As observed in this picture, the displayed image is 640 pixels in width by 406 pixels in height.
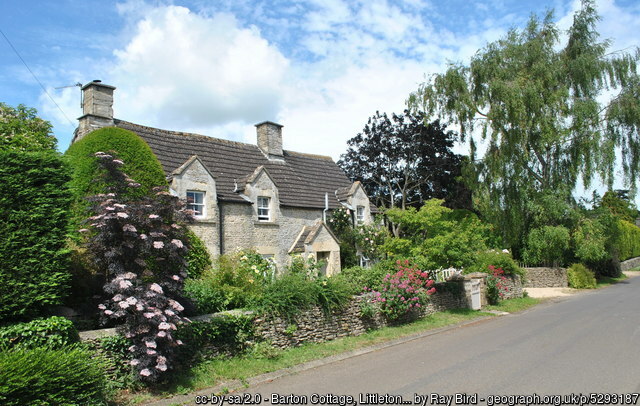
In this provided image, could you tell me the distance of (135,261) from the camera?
841 cm

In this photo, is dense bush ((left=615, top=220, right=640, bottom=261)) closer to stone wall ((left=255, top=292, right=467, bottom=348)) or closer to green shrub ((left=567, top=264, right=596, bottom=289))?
green shrub ((left=567, top=264, right=596, bottom=289))

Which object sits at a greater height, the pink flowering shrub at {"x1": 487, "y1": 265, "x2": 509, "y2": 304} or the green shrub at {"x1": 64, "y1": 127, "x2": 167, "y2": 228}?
the green shrub at {"x1": 64, "y1": 127, "x2": 167, "y2": 228}

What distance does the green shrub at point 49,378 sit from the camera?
5.86 meters

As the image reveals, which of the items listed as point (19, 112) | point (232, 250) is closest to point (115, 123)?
point (19, 112)

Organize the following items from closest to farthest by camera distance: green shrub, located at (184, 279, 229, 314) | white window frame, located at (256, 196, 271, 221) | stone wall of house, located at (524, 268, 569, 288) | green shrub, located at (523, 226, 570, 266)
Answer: green shrub, located at (184, 279, 229, 314)
white window frame, located at (256, 196, 271, 221)
green shrub, located at (523, 226, 570, 266)
stone wall of house, located at (524, 268, 569, 288)

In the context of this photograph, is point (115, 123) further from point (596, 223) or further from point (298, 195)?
point (596, 223)

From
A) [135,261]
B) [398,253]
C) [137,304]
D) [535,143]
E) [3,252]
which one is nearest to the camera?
[3,252]

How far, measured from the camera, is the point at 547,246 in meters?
28.7

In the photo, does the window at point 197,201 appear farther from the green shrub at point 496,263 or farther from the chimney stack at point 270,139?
the green shrub at point 496,263

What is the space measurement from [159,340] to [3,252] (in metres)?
2.82

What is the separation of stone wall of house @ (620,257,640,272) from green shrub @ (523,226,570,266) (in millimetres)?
19588

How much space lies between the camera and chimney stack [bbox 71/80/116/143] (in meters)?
18.3

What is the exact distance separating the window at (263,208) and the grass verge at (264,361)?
9.03 meters

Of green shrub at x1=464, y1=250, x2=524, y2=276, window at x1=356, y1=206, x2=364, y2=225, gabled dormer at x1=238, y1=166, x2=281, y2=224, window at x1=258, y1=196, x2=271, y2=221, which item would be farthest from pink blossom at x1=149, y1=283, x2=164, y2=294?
window at x1=356, y1=206, x2=364, y2=225
